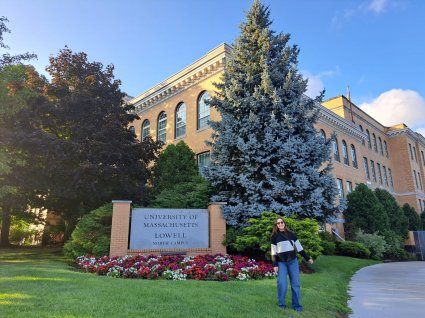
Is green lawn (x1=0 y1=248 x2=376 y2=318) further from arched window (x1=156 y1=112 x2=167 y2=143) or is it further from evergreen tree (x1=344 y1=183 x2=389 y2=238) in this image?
evergreen tree (x1=344 y1=183 x2=389 y2=238)

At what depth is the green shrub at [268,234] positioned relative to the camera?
9913mm

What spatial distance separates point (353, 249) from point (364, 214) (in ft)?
16.9

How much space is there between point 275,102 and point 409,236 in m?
21.7

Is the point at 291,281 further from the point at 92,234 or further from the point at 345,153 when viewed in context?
the point at 345,153

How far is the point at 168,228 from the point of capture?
10.9m

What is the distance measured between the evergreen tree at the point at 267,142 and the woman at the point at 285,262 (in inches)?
213

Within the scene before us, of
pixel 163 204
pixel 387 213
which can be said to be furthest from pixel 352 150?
pixel 163 204

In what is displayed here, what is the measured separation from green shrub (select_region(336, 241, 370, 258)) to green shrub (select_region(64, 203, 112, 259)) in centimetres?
1437

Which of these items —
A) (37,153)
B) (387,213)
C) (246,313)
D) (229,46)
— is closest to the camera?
(246,313)

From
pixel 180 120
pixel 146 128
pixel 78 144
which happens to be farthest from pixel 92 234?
pixel 146 128

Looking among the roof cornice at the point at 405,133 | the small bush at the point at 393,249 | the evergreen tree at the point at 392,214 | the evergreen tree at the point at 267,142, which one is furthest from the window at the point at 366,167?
the evergreen tree at the point at 267,142

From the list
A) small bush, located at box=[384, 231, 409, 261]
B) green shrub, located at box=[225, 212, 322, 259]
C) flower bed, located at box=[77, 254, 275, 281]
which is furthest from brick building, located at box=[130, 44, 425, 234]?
flower bed, located at box=[77, 254, 275, 281]

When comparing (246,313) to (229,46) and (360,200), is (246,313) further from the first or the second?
(360,200)

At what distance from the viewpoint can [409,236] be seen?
2662 cm
